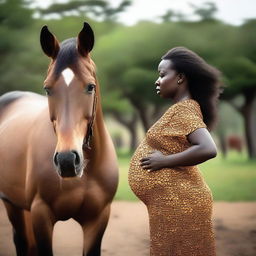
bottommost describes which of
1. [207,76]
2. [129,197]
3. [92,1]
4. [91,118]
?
[129,197]

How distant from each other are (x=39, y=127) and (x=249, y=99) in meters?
20.5

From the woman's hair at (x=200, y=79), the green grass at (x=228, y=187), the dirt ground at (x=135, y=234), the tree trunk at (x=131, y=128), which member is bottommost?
the tree trunk at (x=131, y=128)

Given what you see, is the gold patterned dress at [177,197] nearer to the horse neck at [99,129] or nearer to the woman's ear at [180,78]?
the woman's ear at [180,78]

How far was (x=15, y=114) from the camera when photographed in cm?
443

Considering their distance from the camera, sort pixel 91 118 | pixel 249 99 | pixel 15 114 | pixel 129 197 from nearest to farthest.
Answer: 1. pixel 91 118
2. pixel 15 114
3. pixel 129 197
4. pixel 249 99

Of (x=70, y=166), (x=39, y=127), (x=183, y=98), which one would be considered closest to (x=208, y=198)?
(x=183, y=98)

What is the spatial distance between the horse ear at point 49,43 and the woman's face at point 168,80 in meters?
0.63

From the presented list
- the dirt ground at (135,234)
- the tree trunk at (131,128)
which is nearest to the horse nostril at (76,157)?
the dirt ground at (135,234)

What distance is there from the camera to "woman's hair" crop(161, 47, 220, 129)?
103 inches

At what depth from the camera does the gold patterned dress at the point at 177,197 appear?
8.27ft

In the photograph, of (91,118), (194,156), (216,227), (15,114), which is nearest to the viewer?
(194,156)

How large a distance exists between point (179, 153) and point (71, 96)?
26.0 inches

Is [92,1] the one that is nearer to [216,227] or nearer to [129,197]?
[129,197]

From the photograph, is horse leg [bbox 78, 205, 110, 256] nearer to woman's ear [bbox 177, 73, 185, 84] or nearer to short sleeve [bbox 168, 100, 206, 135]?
short sleeve [bbox 168, 100, 206, 135]
